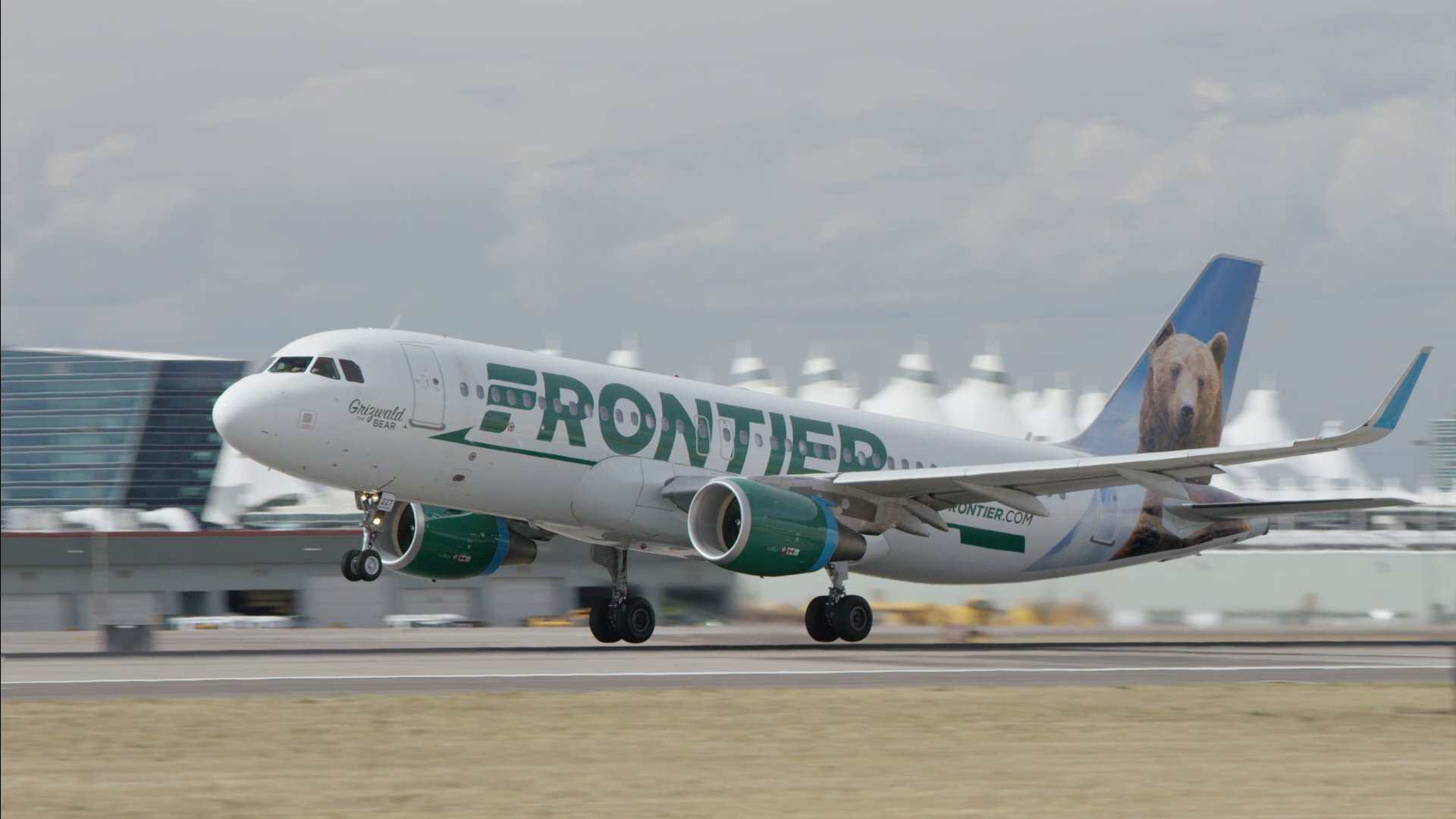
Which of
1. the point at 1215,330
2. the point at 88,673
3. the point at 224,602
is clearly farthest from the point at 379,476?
the point at 224,602

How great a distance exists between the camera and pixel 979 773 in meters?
12.3

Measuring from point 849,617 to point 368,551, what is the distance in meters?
8.83

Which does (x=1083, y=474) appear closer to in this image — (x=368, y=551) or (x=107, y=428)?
(x=368, y=551)

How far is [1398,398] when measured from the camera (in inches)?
985

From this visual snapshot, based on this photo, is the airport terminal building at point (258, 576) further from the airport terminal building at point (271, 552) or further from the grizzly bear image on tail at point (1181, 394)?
the grizzly bear image on tail at point (1181, 394)

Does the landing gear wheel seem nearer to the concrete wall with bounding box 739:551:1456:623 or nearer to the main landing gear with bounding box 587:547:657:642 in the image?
the main landing gear with bounding box 587:547:657:642

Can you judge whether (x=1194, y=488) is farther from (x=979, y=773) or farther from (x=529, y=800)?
(x=529, y=800)

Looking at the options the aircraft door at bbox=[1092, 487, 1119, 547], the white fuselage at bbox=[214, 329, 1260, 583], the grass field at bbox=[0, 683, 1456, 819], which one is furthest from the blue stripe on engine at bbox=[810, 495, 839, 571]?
the aircraft door at bbox=[1092, 487, 1119, 547]

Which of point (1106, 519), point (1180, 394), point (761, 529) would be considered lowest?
point (761, 529)

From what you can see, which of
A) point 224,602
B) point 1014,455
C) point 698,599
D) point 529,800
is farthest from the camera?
point 224,602

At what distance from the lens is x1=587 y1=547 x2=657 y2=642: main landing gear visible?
28609 mm

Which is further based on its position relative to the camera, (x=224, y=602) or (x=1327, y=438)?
(x=224, y=602)

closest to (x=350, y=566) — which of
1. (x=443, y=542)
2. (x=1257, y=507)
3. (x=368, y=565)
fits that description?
(x=368, y=565)

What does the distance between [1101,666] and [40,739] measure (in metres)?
14.9
